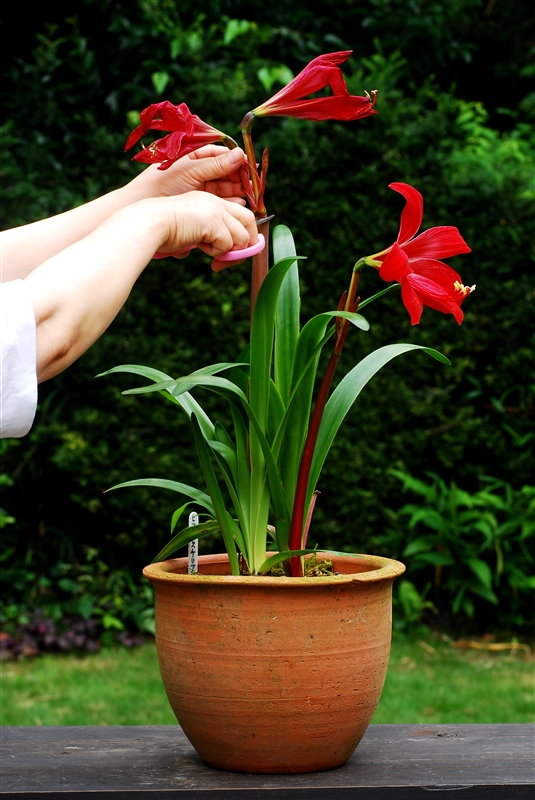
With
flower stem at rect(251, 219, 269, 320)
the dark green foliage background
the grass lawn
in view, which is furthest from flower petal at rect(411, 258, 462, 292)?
the dark green foliage background

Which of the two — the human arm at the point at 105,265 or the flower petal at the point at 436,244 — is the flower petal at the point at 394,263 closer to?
the flower petal at the point at 436,244

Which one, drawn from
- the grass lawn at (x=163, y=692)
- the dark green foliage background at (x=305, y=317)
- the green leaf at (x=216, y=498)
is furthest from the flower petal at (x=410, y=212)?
the dark green foliage background at (x=305, y=317)

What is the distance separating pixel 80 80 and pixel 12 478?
1848mm

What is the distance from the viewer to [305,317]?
3.51 metres

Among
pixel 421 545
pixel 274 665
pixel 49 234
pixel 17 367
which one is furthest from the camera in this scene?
pixel 421 545

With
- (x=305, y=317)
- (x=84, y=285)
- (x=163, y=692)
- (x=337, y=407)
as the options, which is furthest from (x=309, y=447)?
(x=305, y=317)

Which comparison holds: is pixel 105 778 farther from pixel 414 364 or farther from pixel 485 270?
pixel 485 270

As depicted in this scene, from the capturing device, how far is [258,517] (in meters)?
1.26

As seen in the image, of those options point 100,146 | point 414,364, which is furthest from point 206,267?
point 414,364

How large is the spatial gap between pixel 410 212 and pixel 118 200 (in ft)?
1.46

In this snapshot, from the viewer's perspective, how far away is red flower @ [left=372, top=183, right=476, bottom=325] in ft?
3.73

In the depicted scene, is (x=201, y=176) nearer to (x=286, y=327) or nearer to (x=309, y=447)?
(x=286, y=327)

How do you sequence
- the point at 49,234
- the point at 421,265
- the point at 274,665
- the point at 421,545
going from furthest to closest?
1. the point at 421,545
2. the point at 49,234
3. the point at 421,265
4. the point at 274,665

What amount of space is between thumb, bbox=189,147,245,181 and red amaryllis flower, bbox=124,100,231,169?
0.03m
